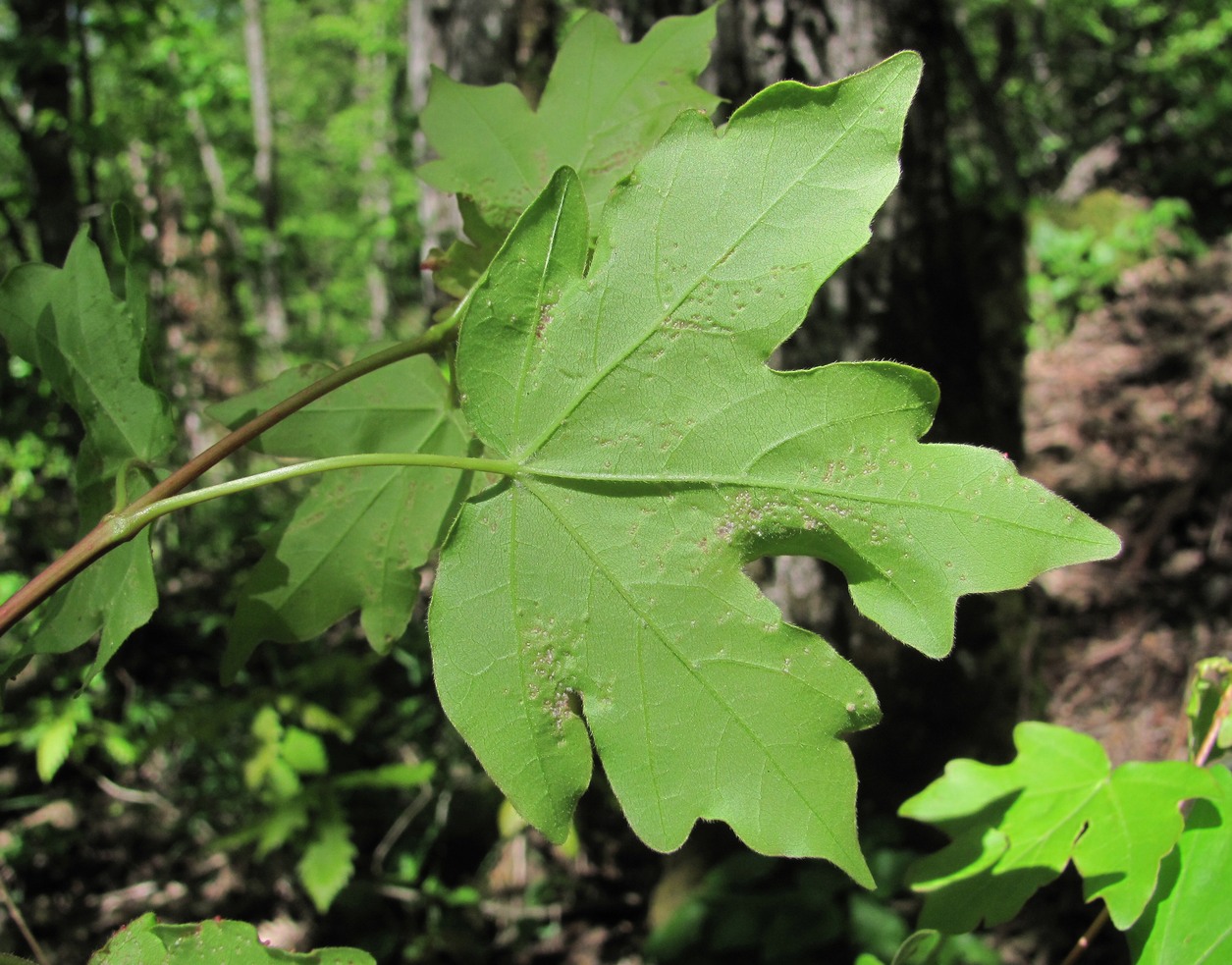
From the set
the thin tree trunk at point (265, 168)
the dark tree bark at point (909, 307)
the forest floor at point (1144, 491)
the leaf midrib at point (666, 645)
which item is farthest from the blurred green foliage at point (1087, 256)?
the thin tree trunk at point (265, 168)

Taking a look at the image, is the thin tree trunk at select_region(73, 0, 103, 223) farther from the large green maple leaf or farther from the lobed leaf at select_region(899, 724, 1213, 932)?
the lobed leaf at select_region(899, 724, 1213, 932)

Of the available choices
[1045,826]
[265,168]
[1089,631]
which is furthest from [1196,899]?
[265,168]

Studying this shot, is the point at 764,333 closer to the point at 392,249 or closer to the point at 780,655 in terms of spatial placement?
the point at 780,655

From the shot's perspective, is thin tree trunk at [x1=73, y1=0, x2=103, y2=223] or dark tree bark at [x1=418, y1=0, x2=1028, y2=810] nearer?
dark tree bark at [x1=418, y1=0, x2=1028, y2=810]

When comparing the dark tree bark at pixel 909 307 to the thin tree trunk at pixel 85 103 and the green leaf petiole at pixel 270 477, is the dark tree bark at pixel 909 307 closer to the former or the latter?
the green leaf petiole at pixel 270 477

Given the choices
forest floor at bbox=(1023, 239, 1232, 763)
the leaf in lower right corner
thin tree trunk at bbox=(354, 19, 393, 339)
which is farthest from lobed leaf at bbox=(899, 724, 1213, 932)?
thin tree trunk at bbox=(354, 19, 393, 339)

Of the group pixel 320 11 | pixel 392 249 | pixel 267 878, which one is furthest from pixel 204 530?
pixel 320 11
